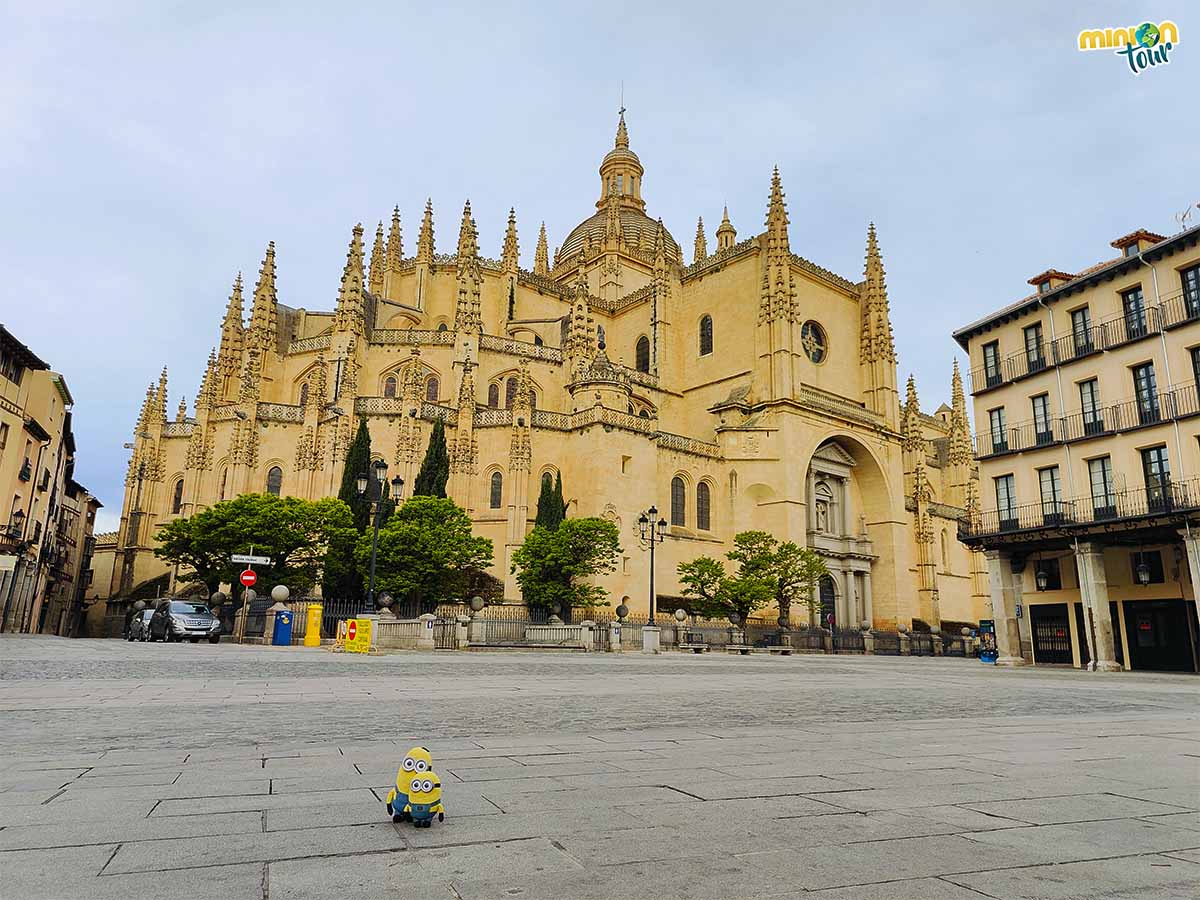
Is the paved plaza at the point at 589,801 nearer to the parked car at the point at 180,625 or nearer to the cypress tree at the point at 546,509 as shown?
the parked car at the point at 180,625

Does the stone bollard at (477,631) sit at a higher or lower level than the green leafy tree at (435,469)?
lower

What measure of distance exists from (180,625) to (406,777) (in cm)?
2501

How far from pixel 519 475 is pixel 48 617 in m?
36.5

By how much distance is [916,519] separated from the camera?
2041 inches

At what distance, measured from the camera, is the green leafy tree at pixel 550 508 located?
121 ft

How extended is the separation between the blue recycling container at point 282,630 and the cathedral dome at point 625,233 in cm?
4232

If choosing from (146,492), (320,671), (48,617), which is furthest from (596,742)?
(48,617)

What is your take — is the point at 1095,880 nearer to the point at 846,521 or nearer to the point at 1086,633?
the point at 1086,633

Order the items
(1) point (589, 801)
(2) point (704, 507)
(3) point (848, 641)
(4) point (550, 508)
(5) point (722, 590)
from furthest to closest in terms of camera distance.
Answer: (2) point (704, 507)
(3) point (848, 641)
(4) point (550, 508)
(5) point (722, 590)
(1) point (589, 801)

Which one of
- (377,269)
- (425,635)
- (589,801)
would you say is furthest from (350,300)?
(589,801)

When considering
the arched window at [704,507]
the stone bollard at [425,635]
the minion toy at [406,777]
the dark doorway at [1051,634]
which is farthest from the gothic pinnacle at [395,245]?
the minion toy at [406,777]

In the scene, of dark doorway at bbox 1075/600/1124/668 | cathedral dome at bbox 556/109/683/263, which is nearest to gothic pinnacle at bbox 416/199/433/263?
cathedral dome at bbox 556/109/683/263

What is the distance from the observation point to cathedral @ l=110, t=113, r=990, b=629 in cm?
3872

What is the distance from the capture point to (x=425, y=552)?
31.3 meters
